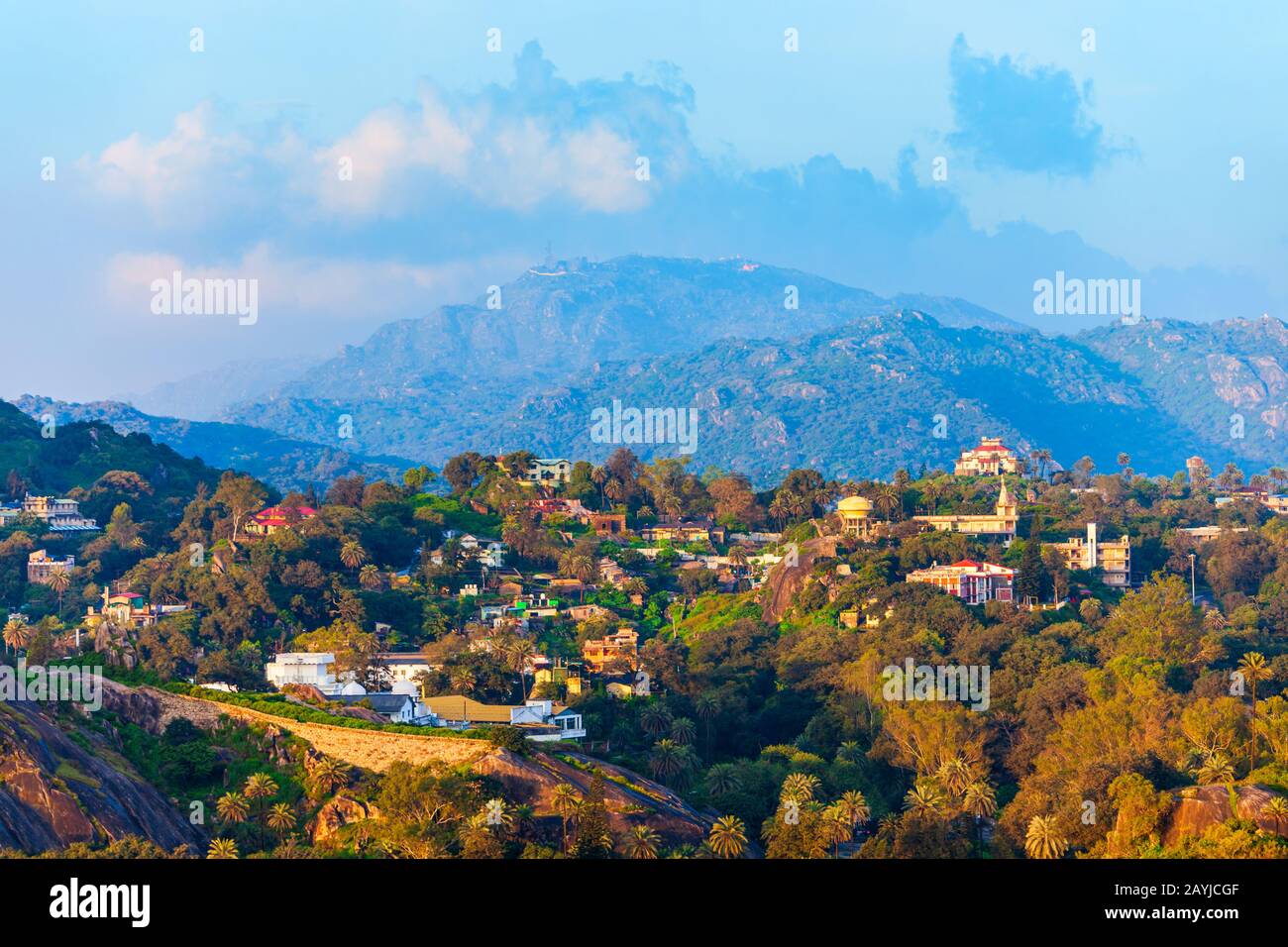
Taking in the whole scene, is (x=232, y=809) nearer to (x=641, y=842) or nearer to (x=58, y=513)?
(x=641, y=842)

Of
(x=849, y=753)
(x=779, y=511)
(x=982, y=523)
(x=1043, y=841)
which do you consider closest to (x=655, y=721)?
(x=849, y=753)

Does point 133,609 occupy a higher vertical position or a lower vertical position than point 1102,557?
lower

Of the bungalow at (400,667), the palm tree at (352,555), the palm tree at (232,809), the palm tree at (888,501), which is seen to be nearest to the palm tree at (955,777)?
the bungalow at (400,667)

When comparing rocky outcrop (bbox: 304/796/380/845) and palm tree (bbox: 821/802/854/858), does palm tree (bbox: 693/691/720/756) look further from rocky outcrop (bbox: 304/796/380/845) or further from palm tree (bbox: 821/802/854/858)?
rocky outcrop (bbox: 304/796/380/845)

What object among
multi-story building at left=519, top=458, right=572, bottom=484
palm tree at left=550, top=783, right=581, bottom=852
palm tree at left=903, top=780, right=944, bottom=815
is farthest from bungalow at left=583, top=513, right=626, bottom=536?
palm tree at left=550, top=783, right=581, bottom=852
